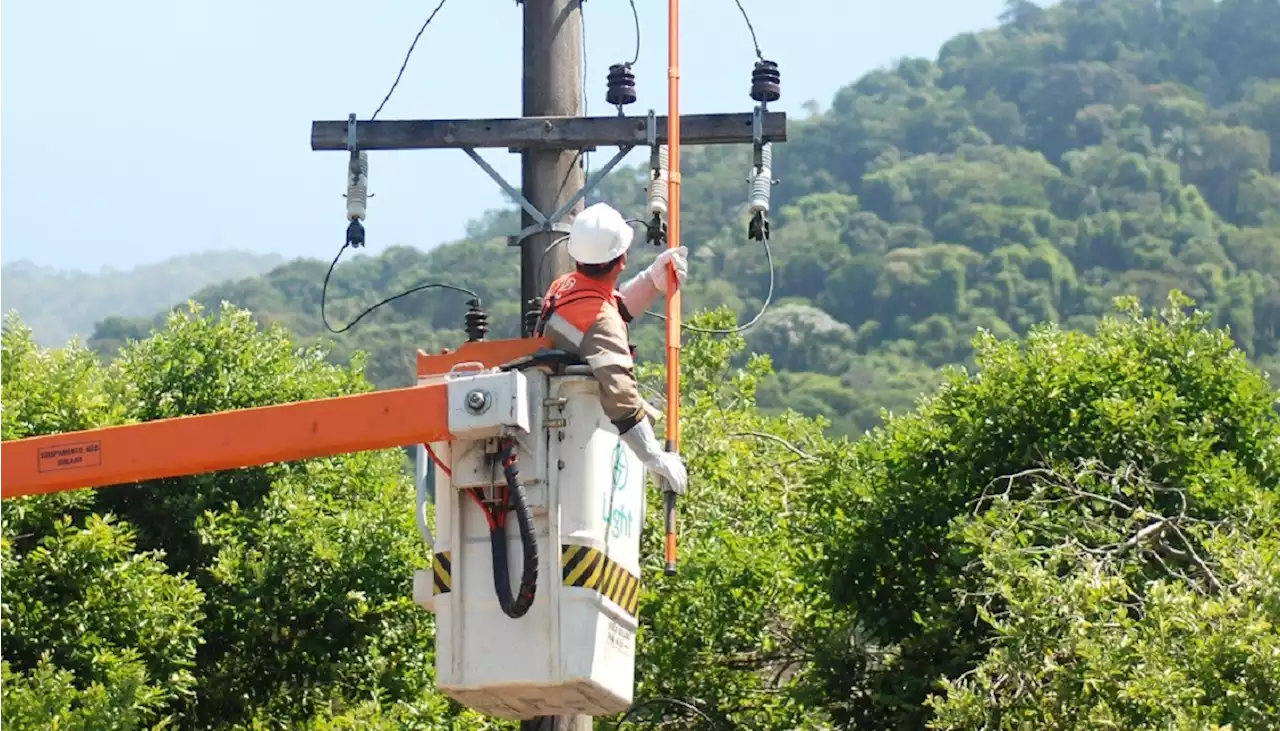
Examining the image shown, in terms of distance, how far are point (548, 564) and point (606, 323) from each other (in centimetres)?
114

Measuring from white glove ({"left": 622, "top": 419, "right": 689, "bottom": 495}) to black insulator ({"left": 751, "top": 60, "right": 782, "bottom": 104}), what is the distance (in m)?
4.10

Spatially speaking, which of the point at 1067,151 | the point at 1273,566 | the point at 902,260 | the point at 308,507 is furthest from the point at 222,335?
the point at 1067,151

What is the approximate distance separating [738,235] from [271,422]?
115028 millimetres

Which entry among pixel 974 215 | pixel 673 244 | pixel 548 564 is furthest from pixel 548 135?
pixel 974 215

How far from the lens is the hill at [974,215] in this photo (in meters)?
106

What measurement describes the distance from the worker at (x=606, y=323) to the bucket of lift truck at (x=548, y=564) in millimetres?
113

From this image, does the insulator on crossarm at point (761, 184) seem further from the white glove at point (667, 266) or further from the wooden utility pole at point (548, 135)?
the white glove at point (667, 266)

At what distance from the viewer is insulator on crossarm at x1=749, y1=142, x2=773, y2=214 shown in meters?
14.9

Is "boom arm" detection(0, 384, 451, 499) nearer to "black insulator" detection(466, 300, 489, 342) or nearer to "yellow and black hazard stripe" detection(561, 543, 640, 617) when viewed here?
"yellow and black hazard stripe" detection(561, 543, 640, 617)

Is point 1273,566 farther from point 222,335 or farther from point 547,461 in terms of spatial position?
point 222,335

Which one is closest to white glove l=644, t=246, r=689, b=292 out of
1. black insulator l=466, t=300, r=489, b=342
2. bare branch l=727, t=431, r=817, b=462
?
black insulator l=466, t=300, r=489, b=342

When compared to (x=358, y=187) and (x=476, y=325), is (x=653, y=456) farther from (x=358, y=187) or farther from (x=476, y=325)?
(x=358, y=187)

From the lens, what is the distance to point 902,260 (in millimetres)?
121625

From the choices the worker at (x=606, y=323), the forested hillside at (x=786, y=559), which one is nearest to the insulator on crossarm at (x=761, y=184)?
the forested hillside at (x=786, y=559)
